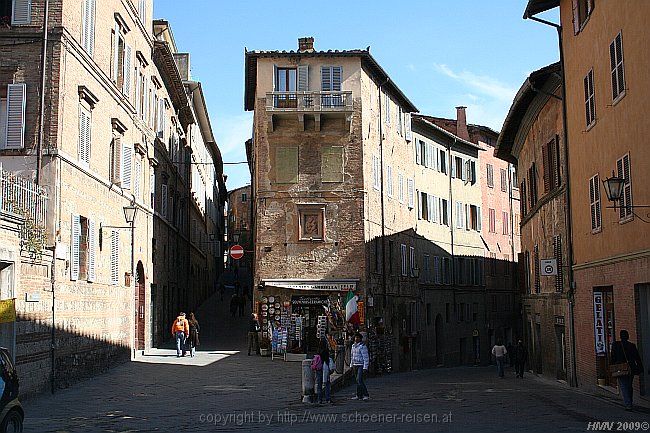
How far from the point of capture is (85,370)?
74.6ft

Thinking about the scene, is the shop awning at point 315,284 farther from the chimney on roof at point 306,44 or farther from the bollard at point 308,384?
the bollard at point 308,384

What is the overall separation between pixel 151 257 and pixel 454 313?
24095 mm

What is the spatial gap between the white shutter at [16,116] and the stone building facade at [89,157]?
0.02m

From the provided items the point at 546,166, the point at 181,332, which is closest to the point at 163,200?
the point at 181,332

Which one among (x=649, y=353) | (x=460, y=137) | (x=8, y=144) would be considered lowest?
(x=649, y=353)

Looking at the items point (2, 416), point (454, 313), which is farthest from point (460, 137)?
point (2, 416)

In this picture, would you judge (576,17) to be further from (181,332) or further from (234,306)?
(234,306)

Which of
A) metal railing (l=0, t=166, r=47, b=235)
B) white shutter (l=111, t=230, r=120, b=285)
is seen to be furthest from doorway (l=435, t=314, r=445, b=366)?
metal railing (l=0, t=166, r=47, b=235)

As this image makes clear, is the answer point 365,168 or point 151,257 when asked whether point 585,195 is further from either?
point 151,257

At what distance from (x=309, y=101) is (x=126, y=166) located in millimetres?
9953

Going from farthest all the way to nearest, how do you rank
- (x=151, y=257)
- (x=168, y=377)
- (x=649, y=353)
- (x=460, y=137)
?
(x=460, y=137), (x=151, y=257), (x=168, y=377), (x=649, y=353)

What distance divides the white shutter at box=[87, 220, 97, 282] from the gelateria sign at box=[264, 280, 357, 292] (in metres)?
11.6

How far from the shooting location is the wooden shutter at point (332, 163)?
35281 millimetres

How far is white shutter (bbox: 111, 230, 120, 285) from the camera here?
2631 cm
